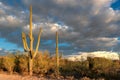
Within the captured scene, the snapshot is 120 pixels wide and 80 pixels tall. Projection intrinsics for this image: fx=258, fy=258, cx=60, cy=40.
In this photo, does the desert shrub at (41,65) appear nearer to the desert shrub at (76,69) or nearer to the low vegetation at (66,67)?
the low vegetation at (66,67)

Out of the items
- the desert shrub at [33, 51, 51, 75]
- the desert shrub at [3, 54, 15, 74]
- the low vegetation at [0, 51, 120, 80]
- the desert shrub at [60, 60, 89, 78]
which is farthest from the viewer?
the desert shrub at [3, 54, 15, 74]

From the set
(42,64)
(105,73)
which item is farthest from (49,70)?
(105,73)

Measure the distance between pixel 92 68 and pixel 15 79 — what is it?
7863 mm

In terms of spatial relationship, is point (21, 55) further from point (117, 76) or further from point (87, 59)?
point (117, 76)

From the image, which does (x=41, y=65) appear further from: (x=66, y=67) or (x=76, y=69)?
(x=76, y=69)

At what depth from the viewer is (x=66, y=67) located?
29.8 metres

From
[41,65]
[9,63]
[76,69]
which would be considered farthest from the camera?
[9,63]

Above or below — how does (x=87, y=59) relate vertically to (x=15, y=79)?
above

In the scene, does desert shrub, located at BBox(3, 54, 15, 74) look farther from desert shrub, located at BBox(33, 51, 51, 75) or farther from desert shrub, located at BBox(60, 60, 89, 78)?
desert shrub, located at BBox(60, 60, 89, 78)

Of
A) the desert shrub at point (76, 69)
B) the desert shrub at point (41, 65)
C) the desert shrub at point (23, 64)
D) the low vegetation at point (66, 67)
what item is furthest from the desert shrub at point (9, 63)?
the desert shrub at point (76, 69)

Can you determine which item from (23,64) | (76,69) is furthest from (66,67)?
(23,64)

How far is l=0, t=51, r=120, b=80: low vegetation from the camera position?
961 inches

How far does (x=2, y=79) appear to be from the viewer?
74.4 ft

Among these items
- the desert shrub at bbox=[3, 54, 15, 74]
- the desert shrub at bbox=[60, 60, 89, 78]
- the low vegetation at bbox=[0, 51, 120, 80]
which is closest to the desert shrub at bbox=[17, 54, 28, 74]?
the low vegetation at bbox=[0, 51, 120, 80]
